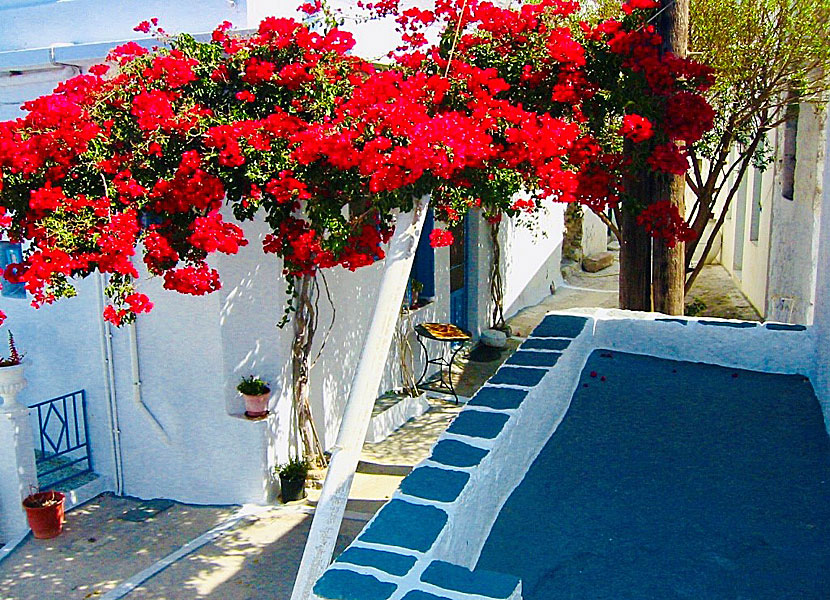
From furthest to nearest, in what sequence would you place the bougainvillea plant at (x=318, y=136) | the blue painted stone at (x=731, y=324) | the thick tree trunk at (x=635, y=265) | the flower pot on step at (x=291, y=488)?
the flower pot on step at (x=291, y=488) → the thick tree trunk at (x=635, y=265) → the blue painted stone at (x=731, y=324) → the bougainvillea plant at (x=318, y=136)

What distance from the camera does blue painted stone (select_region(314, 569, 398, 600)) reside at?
252cm

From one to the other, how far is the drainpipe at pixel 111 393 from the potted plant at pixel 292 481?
71.0 inches

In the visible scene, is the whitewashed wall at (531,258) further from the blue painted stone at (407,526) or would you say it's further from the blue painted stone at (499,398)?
the blue painted stone at (407,526)

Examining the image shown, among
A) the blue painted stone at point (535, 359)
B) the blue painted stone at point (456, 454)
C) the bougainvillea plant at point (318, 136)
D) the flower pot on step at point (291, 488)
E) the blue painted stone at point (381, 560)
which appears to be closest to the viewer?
the blue painted stone at point (381, 560)

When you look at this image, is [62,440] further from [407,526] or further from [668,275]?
[407,526]

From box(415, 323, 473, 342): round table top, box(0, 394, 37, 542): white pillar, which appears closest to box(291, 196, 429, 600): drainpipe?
box(0, 394, 37, 542): white pillar

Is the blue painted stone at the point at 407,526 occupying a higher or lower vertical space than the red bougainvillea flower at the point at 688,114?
lower

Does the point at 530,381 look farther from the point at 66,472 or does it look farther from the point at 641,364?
the point at 66,472

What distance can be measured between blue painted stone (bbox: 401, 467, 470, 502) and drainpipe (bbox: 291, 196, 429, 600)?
2.61 ft

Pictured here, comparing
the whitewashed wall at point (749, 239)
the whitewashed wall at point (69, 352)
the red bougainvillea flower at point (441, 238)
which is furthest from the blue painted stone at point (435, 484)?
the whitewashed wall at point (749, 239)

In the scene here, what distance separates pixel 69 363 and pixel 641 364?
20.1 ft

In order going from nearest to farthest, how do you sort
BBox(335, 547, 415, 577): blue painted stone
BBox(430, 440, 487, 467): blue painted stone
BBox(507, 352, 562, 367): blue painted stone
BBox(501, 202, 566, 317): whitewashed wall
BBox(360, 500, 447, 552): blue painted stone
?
Result: BBox(335, 547, 415, 577): blue painted stone, BBox(360, 500, 447, 552): blue painted stone, BBox(430, 440, 487, 467): blue painted stone, BBox(507, 352, 562, 367): blue painted stone, BBox(501, 202, 566, 317): whitewashed wall

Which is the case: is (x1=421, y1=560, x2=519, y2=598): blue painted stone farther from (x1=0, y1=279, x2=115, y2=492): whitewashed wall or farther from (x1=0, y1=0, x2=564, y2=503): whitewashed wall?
(x1=0, y1=279, x2=115, y2=492): whitewashed wall

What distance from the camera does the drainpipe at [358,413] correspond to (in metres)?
4.01
